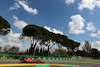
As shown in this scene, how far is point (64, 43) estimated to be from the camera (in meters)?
59.9

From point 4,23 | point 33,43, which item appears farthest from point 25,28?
point 4,23

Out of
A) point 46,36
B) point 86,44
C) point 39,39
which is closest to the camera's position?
point 39,39

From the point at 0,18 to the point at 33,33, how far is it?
13.7 m

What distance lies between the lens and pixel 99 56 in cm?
10688

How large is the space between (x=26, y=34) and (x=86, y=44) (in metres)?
47.5

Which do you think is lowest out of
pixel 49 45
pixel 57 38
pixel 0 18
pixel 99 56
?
pixel 99 56

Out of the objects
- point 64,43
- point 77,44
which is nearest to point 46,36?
point 64,43

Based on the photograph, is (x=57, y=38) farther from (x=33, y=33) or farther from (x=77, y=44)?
(x=77, y=44)

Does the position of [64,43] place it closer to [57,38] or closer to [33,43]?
[57,38]

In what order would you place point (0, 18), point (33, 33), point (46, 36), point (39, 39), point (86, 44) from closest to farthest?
point (0, 18) → point (33, 33) → point (39, 39) → point (46, 36) → point (86, 44)

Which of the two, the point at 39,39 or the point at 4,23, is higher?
the point at 4,23

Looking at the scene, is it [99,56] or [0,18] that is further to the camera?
[99,56]

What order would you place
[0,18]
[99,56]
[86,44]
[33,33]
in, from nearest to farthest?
[0,18], [33,33], [86,44], [99,56]

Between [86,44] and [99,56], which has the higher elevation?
[86,44]
